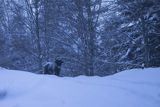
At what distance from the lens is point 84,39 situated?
15.0 metres

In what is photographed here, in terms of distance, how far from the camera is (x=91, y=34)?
1482cm

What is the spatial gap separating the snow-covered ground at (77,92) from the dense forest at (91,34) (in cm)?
703

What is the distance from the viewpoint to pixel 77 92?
4664mm

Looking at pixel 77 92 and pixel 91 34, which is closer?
pixel 77 92

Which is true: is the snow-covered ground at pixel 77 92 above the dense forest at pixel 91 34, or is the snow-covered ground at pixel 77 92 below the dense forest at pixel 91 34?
below

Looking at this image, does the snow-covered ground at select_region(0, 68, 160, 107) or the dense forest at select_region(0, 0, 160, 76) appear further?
the dense forest at select_region(0, 0, 160, 76)

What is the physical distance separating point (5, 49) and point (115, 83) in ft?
57.5

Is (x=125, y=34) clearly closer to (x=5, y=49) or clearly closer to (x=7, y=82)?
(x=7, y=82)

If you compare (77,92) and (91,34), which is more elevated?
(91,34)

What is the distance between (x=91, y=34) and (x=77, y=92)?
10265mm

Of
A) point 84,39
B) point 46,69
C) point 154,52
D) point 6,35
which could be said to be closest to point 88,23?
point 84,39

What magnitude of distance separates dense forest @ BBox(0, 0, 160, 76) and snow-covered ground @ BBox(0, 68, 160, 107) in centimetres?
703

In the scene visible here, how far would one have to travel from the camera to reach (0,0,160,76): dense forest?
12.6 meters

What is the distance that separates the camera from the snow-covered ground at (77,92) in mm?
4293
